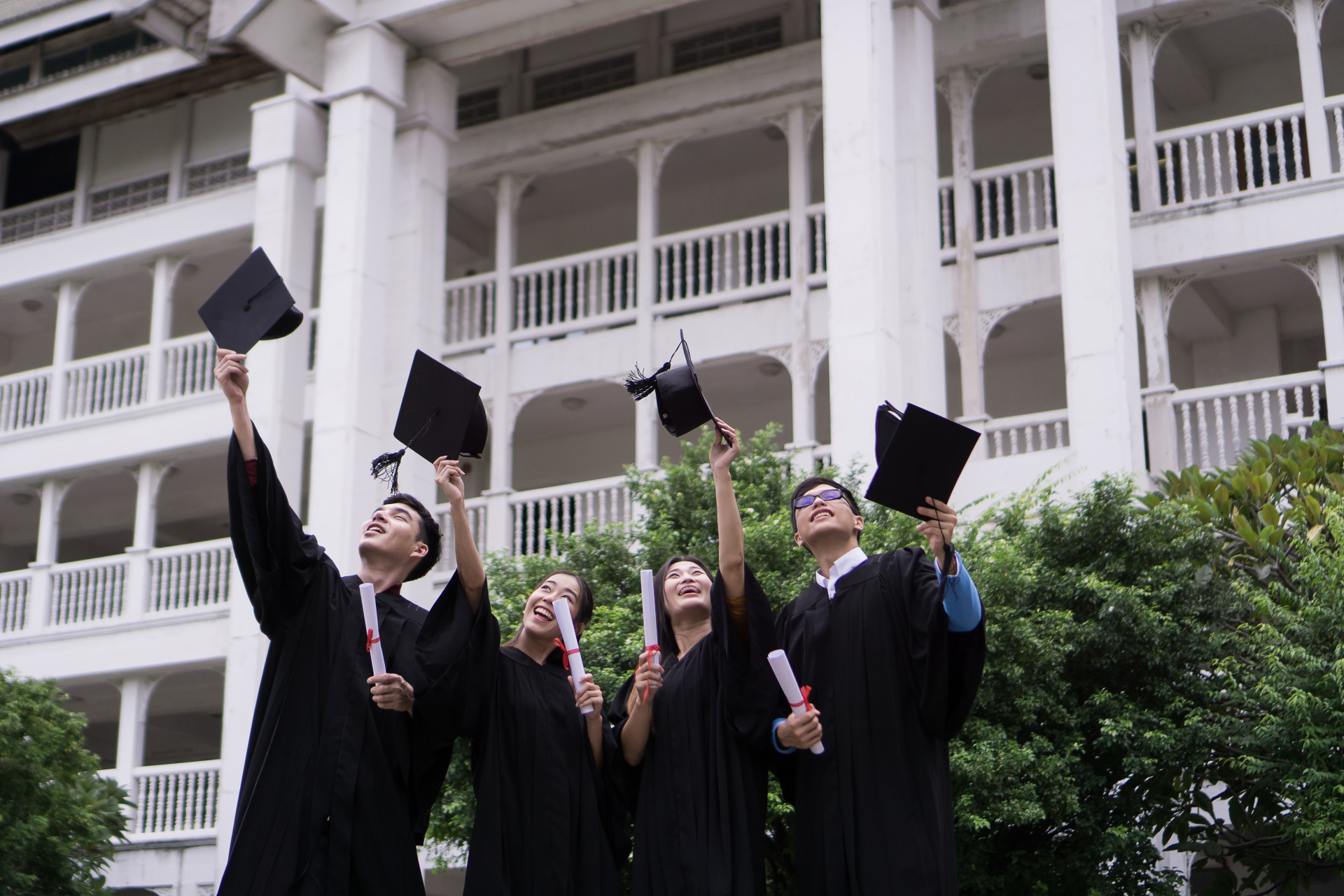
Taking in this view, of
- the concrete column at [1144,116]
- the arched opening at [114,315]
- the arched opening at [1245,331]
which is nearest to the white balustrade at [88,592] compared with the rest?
the arched opening at [114,315]

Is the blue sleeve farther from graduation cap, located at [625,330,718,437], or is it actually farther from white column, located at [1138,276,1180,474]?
white column, located at [1138,276,1180,474]

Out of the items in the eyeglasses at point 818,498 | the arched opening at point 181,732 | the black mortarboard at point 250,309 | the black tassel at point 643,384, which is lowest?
the eyeglasses at point 818,498

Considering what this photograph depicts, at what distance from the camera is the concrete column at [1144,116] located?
16656 mm

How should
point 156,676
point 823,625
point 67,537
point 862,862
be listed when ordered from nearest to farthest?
point 862,862
point 823,625
point 156,676
point 67,537

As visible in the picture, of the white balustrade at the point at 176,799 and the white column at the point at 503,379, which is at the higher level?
the white column at the point at 503,379

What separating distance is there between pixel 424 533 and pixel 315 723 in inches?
32.4

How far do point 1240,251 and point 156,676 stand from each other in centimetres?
1454

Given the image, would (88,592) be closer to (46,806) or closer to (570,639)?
(46,806)

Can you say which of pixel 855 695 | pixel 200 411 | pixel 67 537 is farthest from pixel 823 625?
pixel 67 537

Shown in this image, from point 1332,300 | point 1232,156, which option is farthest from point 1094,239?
point 1332,300

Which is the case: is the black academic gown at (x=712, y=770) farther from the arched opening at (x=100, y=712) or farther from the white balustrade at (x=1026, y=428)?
the arched opening at (x=100, y=712)

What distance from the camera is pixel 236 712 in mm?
17438

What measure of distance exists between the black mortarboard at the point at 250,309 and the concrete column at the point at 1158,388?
39.1 feet

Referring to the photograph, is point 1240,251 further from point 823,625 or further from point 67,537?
point 67,537
